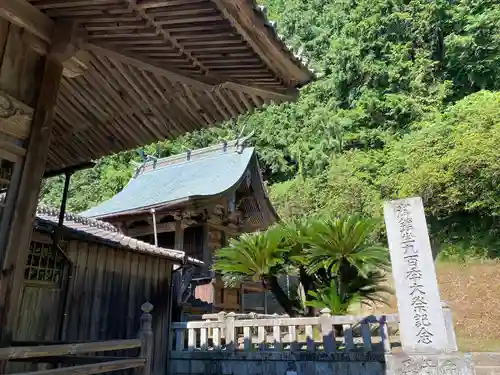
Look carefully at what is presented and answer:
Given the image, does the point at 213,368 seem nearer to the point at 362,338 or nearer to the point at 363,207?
the point at 362,338

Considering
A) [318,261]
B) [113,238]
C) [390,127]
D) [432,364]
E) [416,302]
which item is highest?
[390,127]

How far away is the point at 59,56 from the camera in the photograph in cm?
288

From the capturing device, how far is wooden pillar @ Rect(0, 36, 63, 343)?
2488mm

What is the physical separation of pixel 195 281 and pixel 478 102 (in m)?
16.9

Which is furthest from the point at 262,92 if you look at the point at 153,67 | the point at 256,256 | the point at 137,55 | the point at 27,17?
the point at 256,256

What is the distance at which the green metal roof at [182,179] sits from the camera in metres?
14.1

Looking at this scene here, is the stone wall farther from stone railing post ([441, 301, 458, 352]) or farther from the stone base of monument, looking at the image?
stone railing post ([441, 301, 458, 352])

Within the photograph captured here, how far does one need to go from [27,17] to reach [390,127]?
26124mm

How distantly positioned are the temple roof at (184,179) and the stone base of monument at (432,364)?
7.77 meters

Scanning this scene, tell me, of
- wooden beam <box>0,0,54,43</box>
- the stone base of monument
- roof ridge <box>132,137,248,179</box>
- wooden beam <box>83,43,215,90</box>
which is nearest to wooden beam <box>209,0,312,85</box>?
wooden beam <box>83,43,215,90</box>

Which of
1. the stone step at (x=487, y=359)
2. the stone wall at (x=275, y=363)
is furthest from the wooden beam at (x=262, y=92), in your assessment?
the stone step at (x=487, y=359)

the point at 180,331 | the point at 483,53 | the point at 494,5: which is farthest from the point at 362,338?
the point at 494,5

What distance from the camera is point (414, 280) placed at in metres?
6.18

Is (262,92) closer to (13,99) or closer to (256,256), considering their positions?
(13,99)
